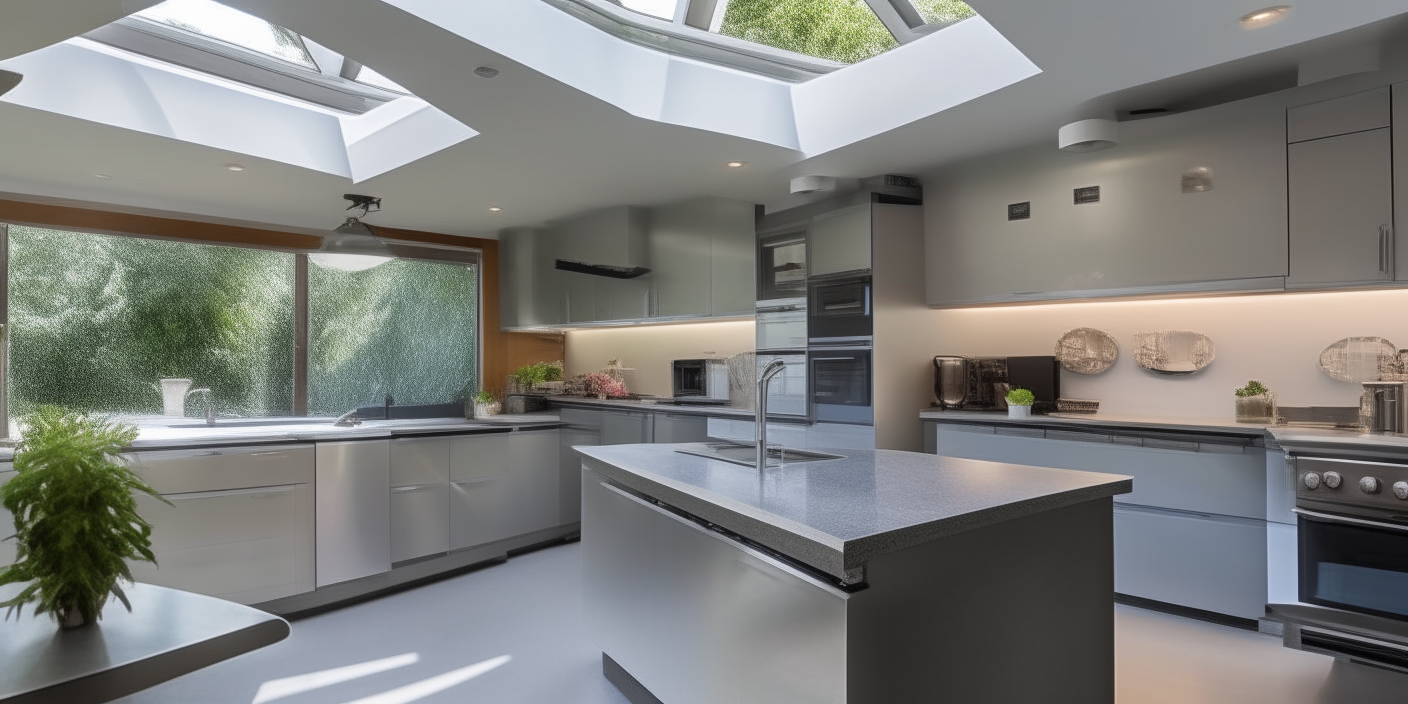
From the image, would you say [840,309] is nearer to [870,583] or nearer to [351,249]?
[351,249]

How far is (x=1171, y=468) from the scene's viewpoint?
11.1 ft

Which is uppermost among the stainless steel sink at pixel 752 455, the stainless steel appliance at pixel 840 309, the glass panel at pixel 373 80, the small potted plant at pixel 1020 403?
the glass panel at pixel 373 80

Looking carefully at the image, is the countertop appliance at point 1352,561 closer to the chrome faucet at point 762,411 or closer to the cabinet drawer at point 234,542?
the chrome faucet at point 762,411

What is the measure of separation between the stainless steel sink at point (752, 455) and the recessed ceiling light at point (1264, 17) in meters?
2.01

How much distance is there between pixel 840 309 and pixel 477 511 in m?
2.63

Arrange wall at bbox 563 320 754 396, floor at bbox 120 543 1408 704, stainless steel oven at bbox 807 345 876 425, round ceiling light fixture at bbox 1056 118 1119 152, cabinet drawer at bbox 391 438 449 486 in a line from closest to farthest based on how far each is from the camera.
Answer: floor at bbox 120 543 1408 704
round ceiling light fixture at bbox 1056 118 1119 152
stainless steel oven at bbox 807 345 876 425
cabinet drawer at bbox 391 438 449 486
wall at bbox 563 320 754 396

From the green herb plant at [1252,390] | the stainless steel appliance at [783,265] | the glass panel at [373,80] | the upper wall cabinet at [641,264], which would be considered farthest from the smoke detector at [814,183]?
the green herb plant at [1252,390]

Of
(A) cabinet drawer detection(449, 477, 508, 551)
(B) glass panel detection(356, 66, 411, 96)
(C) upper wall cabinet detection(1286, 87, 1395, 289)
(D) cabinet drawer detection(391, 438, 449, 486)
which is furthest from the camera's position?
(A) cabinet drawer detection(449, 477, 508, 551)

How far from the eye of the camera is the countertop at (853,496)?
153cm

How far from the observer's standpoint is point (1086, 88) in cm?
313

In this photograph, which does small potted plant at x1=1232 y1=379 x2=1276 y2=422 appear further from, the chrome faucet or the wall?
the wall

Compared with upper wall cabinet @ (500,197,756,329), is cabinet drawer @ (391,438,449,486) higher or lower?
lower

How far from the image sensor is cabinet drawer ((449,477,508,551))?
470 centimetres

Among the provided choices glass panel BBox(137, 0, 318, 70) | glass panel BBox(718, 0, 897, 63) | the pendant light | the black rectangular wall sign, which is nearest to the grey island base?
the black rectangular wall sign
